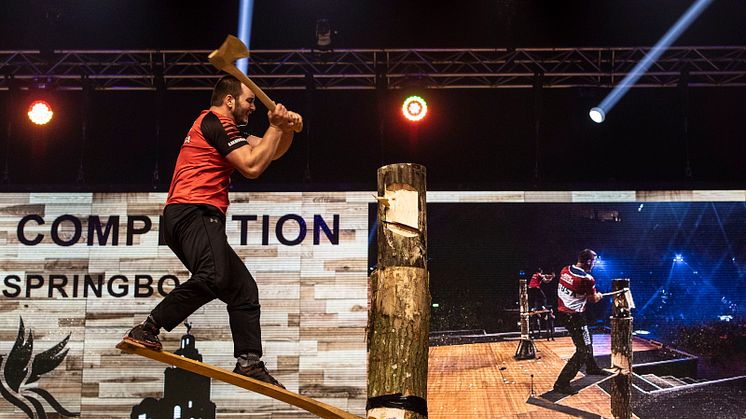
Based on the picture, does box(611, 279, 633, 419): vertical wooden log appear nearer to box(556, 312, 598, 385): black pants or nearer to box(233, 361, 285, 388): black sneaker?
box(556, 312, 598, 385): black pants

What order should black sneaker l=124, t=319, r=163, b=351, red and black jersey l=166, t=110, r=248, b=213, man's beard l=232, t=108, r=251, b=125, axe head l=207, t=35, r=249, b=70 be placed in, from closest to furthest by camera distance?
axe head l=207, t=35, r=249, b=70 < black sneaker l=124, t=319, r=163, b=351 < red and black jersey l=166, t=110, r=248, b=213 < man's beard l=232, t=108, r=251, b=125

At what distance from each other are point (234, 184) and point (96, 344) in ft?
6.73

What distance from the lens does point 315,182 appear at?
327 inches

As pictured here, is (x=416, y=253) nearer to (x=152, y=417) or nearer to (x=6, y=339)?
(x=152, y=417)

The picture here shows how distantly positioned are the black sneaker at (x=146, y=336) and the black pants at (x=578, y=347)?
4.93 metres

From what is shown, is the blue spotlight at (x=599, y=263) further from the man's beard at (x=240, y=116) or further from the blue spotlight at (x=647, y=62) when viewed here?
the man's beard at (x=240, y=116)

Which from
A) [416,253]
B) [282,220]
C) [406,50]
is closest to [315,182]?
[282,220]

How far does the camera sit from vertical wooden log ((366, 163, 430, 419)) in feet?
10.5

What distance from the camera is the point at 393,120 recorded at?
8.41 m

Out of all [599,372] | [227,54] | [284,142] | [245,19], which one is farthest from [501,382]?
[227,54]

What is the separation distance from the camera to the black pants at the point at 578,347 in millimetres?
7746

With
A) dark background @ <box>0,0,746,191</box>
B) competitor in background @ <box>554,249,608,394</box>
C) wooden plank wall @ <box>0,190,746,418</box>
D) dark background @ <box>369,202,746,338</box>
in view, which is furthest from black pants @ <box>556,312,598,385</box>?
dark background @ <box>0,0,746,191</box>

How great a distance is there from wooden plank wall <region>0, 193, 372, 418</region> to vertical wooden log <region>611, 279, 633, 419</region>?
2382 millimetres

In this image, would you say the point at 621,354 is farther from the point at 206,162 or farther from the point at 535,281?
the point at 206,162
